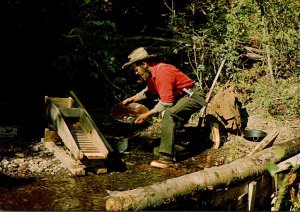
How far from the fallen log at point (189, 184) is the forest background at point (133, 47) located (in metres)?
4.10

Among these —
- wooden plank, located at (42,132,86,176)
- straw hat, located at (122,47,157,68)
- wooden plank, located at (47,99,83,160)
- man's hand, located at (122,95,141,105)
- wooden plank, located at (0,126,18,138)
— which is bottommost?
wooden plank, located at (42,132,86,176)

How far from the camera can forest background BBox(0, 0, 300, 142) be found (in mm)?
8109

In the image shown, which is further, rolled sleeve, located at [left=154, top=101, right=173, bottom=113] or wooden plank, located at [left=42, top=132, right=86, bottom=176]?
rolled sleeve, located at [left=154, top=101, right=173, bottom=113]

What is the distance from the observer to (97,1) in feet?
29.6

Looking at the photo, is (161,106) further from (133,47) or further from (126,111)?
(133,47)

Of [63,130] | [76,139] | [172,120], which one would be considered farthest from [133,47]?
[63,130]

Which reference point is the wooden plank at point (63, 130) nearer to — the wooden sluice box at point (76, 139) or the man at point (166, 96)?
the wooden sluice box at point (76, 139)

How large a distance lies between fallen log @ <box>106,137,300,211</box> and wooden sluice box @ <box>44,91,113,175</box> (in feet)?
5.93

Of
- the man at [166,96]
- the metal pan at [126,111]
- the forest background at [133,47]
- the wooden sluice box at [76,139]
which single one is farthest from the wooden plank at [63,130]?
the forest background at [133,47]

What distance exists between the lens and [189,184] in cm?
395

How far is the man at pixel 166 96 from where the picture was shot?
19.5 ft

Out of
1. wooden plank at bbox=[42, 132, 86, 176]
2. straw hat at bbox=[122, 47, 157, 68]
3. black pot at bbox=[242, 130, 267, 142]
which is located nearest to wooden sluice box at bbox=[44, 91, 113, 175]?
wooden plank at bbox=[42, 132, 86, 176]

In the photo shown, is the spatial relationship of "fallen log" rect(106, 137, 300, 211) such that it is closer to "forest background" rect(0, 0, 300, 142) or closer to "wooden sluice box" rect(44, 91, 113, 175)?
"wooden sluice box" rect(44, 91, 113, 175)

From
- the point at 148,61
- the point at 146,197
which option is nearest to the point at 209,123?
the point at 148,61
